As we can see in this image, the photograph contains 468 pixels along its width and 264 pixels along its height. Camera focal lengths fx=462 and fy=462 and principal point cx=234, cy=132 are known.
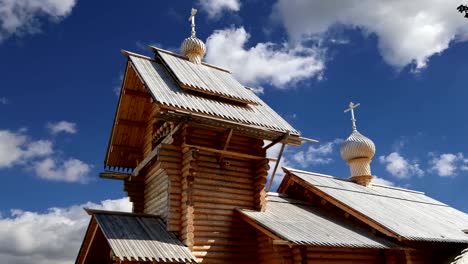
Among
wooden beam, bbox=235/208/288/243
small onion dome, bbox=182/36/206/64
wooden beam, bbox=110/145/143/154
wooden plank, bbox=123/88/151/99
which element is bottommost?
wooden beam, bbox=235/208/288/243

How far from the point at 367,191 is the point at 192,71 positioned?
856 centimetres

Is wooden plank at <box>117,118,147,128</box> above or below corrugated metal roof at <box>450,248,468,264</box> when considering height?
above

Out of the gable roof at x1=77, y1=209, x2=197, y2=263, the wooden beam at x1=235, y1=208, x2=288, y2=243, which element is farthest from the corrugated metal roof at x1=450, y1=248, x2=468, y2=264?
the gable roof at x1=77, y1=209, x2=197, y2=263

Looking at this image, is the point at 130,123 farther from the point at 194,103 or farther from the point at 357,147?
the point at 357,147

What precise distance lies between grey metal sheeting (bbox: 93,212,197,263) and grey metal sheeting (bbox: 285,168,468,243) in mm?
5925

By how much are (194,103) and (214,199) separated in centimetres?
256

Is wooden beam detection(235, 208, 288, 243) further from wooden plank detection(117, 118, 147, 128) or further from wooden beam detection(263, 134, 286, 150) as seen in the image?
wooden plank detection(117, 118, 147, 128)

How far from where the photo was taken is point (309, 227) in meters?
12.0

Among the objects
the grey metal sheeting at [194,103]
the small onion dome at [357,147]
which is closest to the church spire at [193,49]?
the grey metal sheeting at [194,103]

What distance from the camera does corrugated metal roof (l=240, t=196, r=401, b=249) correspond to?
35.7ft

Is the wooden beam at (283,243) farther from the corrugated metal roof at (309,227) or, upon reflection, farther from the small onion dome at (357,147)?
the small onion dome at (357,147)

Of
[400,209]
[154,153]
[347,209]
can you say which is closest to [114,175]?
[154,153]

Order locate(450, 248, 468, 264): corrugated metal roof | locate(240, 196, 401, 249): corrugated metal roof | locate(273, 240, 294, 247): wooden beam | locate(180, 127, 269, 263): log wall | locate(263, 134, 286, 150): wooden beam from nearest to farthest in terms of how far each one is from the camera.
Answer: locate(273, 240, 294, 247): wooden beam
locate(240, 196, 401, 249): corrugated metal roof
locate(180, 127, 269, 263): log wall
locate(263, 134, 286, 150): wooden beam
locate(450, 248, 468, 264): corrugated metal roof

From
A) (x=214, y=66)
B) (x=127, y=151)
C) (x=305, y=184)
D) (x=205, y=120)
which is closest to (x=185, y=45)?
(x=214, y=66)
